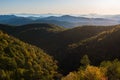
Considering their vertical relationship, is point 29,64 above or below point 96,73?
below

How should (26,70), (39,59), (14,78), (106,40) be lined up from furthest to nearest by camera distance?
(106,40) < (39,59) < (26,70) < (14,78)

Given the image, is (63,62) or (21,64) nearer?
(21,64)

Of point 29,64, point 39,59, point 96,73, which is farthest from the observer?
point 39,59

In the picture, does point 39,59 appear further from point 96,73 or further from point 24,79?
point 96,73

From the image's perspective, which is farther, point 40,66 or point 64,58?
point 64,58

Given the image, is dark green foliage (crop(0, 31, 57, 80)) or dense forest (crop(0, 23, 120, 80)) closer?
dense forest (crop(0, 23, 120, 80))

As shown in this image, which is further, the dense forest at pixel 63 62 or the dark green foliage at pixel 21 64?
the dark green foliage at pixel 21 64

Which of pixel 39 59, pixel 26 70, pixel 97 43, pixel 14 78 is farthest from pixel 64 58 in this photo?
pixel 14 78

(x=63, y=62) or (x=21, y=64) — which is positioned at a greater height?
(x=21, y=64)
